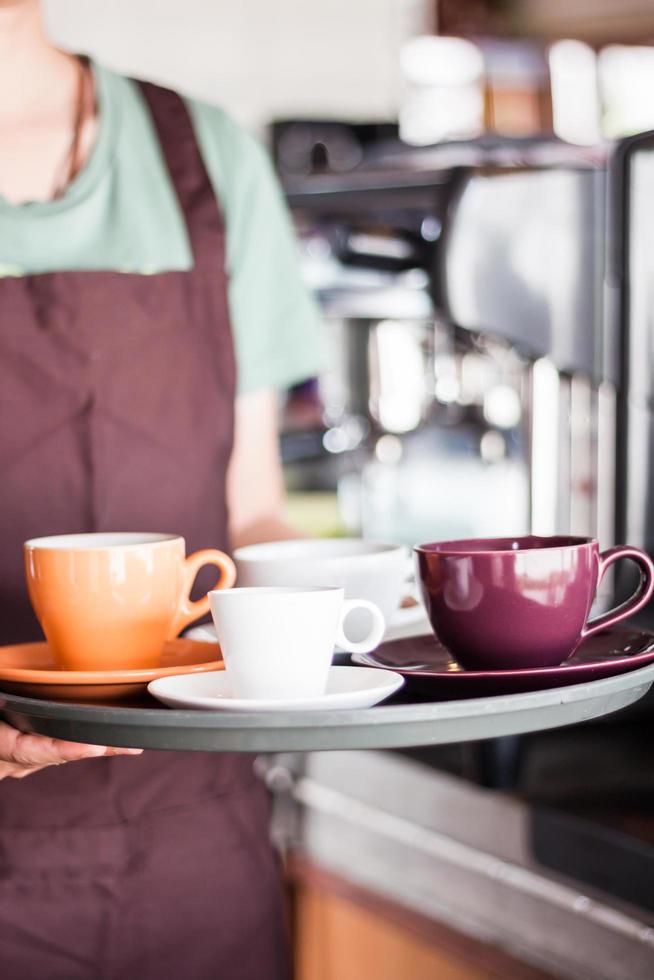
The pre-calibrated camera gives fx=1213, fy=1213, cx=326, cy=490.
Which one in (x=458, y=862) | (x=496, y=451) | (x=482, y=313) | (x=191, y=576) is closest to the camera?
(x=191, y=576)

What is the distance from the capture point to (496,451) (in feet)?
8.13

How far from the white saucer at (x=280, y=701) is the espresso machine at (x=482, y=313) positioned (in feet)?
2.03

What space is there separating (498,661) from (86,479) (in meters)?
0.47

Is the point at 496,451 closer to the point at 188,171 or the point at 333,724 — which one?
the point at 188,171

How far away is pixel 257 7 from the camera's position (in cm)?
332

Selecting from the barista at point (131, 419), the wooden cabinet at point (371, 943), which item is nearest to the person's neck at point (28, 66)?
the barista at point (131, 419)

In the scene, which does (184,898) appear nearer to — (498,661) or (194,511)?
(194,511)

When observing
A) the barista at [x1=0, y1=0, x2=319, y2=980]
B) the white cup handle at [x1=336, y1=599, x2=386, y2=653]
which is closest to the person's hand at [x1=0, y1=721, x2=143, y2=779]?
the white cup handle at [x1=336, y1=599, x2=386, y2=653]

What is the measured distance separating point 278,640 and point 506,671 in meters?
0.12

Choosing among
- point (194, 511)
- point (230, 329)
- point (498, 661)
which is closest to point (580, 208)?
point (230, 329)

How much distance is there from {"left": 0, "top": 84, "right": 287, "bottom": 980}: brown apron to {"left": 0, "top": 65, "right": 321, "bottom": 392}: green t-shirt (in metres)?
0.03

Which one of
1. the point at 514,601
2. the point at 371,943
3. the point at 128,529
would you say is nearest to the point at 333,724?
the point at 514,601

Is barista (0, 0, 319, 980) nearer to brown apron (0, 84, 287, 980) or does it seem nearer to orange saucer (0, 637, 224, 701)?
brown apron (0, 84, 287, 980)

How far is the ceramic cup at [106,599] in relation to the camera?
0.73 metres
